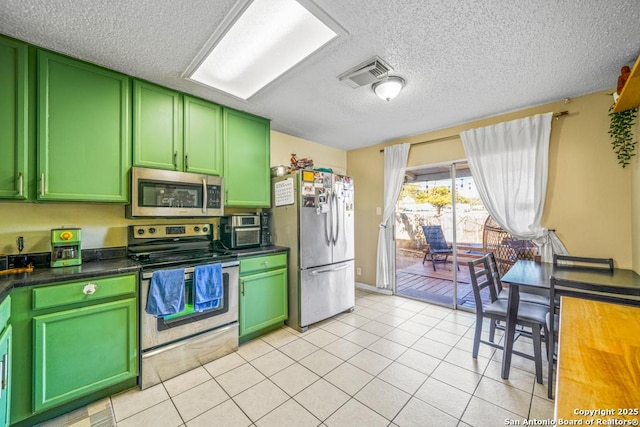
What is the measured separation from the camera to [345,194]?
11.0ft

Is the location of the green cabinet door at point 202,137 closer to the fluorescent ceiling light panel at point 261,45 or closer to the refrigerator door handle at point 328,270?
the fluorescent ceiling light panel at point 261,45

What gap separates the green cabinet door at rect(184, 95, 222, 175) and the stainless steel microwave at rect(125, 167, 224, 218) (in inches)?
4.9

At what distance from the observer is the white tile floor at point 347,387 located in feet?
5.48

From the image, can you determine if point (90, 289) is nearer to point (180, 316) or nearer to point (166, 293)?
point (166, 293)

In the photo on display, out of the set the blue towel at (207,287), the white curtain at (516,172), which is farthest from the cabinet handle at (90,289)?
the white curtain at (516,172)

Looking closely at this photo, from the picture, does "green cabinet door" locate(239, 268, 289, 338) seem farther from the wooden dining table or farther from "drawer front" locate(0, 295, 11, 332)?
the wooden dining table

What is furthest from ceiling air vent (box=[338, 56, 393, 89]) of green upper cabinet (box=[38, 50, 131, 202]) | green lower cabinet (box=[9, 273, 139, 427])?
green lower cabinet (box=[9, 273, 139, 427])

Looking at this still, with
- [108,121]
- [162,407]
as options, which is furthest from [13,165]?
[162,407]

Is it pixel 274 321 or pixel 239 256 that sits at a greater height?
pixel 239 256

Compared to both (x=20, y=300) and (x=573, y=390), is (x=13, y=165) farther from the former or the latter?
(x=573, y=390)

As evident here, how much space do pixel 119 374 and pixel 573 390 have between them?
8.26ft

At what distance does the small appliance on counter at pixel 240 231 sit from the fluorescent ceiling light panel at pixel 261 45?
1.31 m

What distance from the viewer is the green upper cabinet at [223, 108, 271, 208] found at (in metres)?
2.82

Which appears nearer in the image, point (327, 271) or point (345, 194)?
point (327, 271)
